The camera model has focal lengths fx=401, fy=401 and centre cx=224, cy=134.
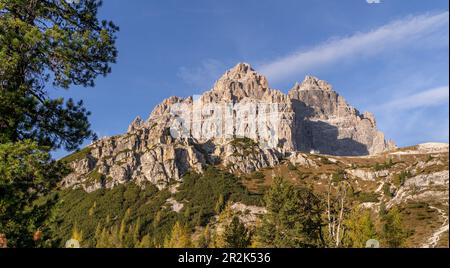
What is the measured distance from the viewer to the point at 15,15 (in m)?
15.7

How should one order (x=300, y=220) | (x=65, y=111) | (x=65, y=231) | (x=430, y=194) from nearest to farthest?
(x=65, y=111)
(x=300, y=220)
(x=430, y=194)
(x=65, y=231)

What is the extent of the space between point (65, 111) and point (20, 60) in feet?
8.75

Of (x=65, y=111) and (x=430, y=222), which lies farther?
(x=430, y=222)

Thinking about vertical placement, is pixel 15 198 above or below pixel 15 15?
below
